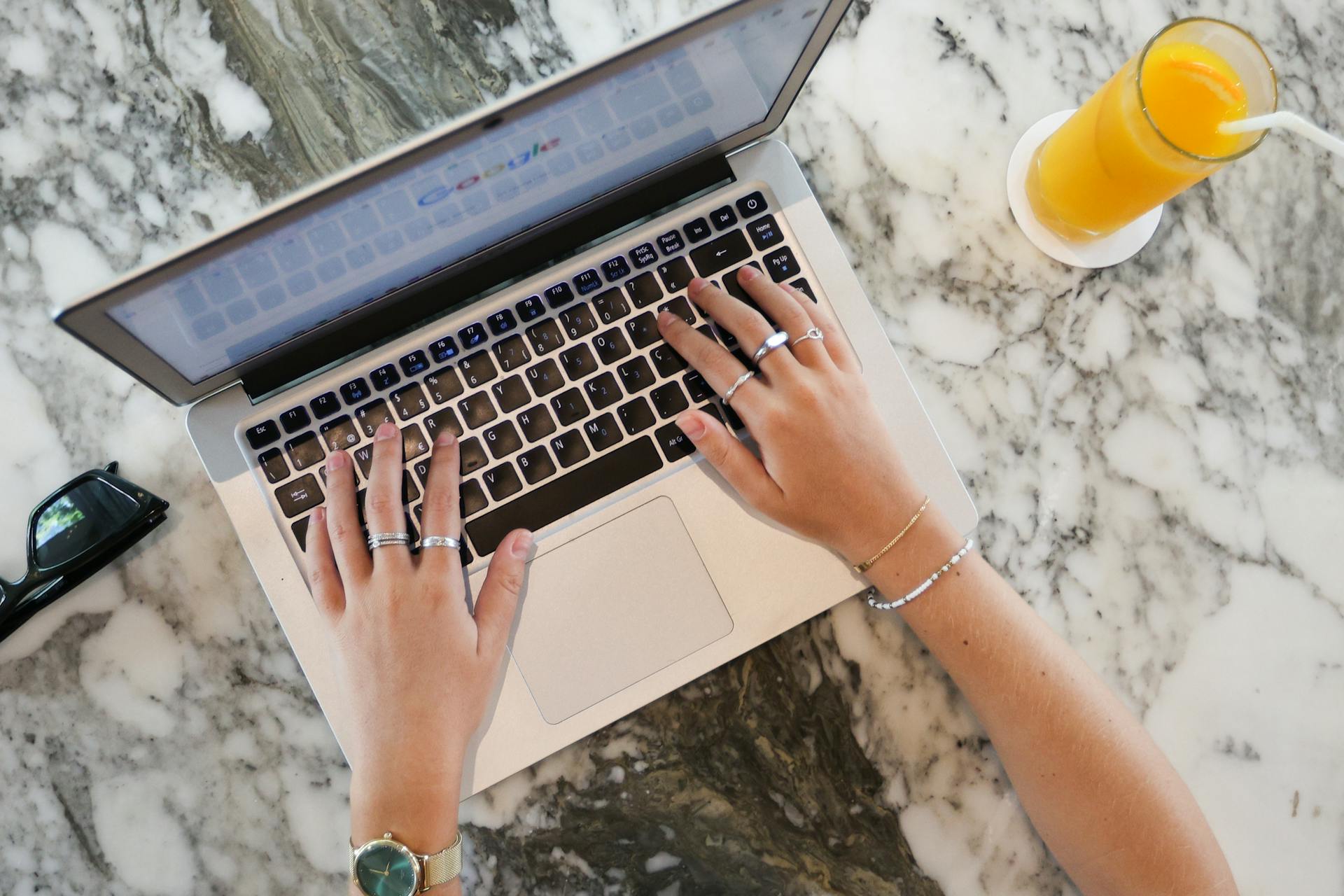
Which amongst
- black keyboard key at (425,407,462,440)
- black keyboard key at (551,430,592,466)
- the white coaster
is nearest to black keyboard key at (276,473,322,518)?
black keyboard key at (425,407,462,440)

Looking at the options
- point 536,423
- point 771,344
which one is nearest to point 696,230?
point 771,344

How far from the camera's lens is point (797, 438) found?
0.76 m

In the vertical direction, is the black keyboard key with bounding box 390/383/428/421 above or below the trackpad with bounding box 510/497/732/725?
above

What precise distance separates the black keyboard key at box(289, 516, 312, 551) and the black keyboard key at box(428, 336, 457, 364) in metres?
0.18

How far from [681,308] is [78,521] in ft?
1.91

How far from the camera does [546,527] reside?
2.51 feet

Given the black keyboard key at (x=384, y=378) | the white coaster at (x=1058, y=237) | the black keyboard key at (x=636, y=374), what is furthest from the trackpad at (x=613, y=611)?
the white coaster at (x=1058, y=237)

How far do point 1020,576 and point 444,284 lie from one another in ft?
2.04

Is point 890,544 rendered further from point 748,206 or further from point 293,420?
point 293,420

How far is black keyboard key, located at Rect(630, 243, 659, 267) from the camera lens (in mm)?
786

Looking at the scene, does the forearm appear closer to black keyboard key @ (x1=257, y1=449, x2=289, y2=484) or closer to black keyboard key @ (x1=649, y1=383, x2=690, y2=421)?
black keyboard key @ (x1=649, y1=383, x2=690, y2=421)

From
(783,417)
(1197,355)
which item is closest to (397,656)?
(783,417)

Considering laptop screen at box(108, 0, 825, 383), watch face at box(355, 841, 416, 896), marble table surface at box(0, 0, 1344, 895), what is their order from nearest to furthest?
laptop screen at box(108, 0, 825, 383) < watch face at box(355, 841, 416, 896) < marble table surface at box(0, 0, 1344, 895)

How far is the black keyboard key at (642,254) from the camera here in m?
0.79
